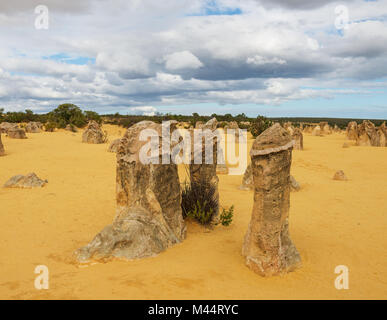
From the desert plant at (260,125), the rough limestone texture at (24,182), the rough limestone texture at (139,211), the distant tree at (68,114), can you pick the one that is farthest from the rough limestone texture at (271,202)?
the distant tree at (68,114)

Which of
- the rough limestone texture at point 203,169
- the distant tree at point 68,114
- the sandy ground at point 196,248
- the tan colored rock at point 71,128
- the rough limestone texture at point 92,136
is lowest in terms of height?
the sandy ground at point 196,248

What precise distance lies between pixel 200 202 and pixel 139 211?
1.74 meters

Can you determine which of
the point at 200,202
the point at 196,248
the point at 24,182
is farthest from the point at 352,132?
the point at 196,248

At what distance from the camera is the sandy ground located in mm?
4242

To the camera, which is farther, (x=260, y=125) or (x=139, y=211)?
(x=260, y=125)

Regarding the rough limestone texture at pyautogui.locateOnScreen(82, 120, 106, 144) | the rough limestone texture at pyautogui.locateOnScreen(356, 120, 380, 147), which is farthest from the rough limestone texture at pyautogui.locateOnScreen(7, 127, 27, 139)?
the rough limestone texture at pyautogui.locateOnScreen(356, 120, 380, 147)

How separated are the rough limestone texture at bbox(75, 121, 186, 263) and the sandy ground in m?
0.24

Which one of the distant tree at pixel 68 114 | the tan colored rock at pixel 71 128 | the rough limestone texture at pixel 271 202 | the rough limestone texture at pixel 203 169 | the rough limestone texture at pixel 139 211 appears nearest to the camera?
the rough limestone texture at pixel 271 202

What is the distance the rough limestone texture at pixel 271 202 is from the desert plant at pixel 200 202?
2131 millimetres

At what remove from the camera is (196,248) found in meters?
5.78

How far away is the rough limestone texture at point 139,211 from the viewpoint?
5094 mm

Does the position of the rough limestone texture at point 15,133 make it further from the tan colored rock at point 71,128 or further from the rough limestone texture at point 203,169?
the rough limestone texture at point 203,169

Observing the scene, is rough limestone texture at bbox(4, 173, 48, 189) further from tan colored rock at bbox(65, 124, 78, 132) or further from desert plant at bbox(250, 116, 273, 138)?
tan colored rock at bbox(65, 124, 78, 132)

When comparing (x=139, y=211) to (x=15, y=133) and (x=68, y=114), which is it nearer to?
(x=15, y=133)
